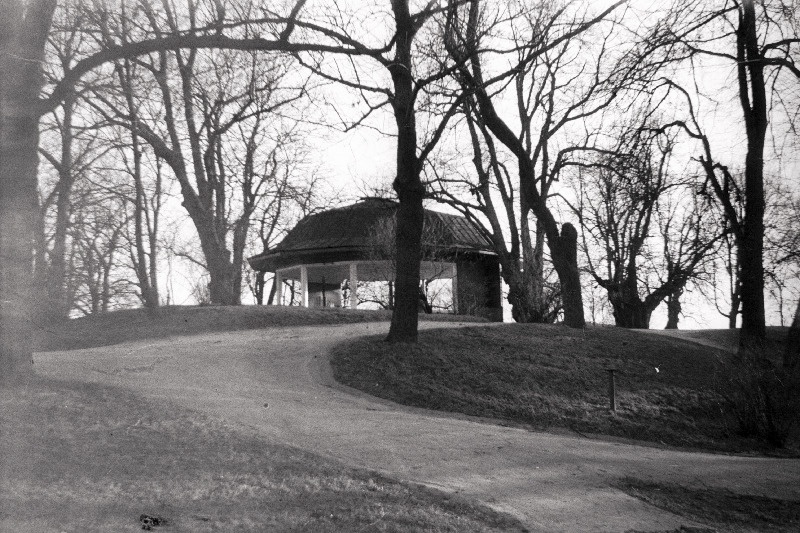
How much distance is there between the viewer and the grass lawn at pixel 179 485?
17.7 ft

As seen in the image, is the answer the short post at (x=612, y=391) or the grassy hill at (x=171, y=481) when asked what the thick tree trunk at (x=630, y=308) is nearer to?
the short post at (x=612, y=391)

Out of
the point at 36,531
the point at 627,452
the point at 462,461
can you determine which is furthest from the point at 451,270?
the point at 36,531

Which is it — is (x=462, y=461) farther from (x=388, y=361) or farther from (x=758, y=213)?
(x=758, y=213)

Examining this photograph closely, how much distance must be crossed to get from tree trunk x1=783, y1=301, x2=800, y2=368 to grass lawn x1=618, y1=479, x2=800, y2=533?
20.0 feet

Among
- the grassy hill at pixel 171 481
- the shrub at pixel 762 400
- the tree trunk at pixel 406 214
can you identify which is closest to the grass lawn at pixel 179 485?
the grassy hill at pixel 171 481

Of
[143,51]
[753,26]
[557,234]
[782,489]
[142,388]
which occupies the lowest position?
[782,489]

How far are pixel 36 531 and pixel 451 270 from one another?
2515 cm

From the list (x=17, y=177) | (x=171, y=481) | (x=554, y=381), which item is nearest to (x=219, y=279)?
(x=554, y=381)

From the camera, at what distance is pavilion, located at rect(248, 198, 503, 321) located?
89.1 ft

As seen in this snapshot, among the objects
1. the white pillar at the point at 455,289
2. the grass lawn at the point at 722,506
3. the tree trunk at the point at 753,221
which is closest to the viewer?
the grass lawn at the point at 722,506

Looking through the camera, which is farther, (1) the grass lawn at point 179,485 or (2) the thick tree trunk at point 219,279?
(2) the thick tree trunk at point 219,279

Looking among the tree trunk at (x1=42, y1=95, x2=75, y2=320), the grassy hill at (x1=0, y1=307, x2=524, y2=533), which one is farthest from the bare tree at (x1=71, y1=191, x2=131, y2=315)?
the grassy hill at (x1=0, y1=307, x2=524, y2=533)

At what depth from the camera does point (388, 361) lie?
1366 centimetres

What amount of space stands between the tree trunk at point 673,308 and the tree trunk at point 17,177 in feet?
71.2
